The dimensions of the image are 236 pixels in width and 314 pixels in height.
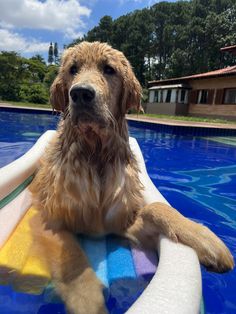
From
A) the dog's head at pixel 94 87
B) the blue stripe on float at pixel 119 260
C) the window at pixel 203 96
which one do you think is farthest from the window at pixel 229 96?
the blue stripe on float at pixel 119 260

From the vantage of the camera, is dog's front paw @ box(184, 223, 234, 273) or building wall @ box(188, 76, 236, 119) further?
building wall @ box(188, 76, 236, 119)

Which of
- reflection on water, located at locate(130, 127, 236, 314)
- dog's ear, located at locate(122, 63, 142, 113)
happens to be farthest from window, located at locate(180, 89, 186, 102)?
dog's ear, located at locate(122, 63, 142, 113)

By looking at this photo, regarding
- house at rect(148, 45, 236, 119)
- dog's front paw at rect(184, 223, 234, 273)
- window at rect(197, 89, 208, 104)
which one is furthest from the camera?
window at rect(197, 89, 208, 104)

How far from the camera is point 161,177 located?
6.94 metres

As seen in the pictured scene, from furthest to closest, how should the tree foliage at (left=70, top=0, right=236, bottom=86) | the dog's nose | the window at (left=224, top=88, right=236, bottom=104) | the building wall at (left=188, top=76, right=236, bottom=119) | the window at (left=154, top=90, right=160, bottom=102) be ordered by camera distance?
the tree foliage at (left=70, top=0, right=236, bottom=86) → the window at (left=154, top=90, right=160, bottom=102) → the window at (left=224, top=88, right=236, bottom=104) → the building wall at (left=188, top=76, right=236, bottom=119) → the dog's nose

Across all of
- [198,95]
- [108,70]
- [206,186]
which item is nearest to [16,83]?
[198,95]

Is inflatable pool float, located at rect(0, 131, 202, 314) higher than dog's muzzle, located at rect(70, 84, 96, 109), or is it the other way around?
dog's muzzle, located at rect(70, 84, 96, 109)

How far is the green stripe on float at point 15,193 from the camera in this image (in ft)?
10.00

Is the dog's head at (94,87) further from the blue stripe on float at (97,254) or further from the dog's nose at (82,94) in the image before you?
the blue stripe on float at (97,254)

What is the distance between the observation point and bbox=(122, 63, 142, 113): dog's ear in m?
3.09

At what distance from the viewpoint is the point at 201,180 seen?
6.86 metres

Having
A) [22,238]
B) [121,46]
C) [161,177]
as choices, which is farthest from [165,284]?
[121,46]

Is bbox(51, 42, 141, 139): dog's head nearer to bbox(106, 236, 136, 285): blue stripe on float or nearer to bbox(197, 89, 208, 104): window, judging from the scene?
bbox(106, 236, 136, 285): blue stripe on float

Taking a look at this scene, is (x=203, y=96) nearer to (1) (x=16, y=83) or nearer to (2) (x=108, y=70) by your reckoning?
(1) (x=16, y=83)
